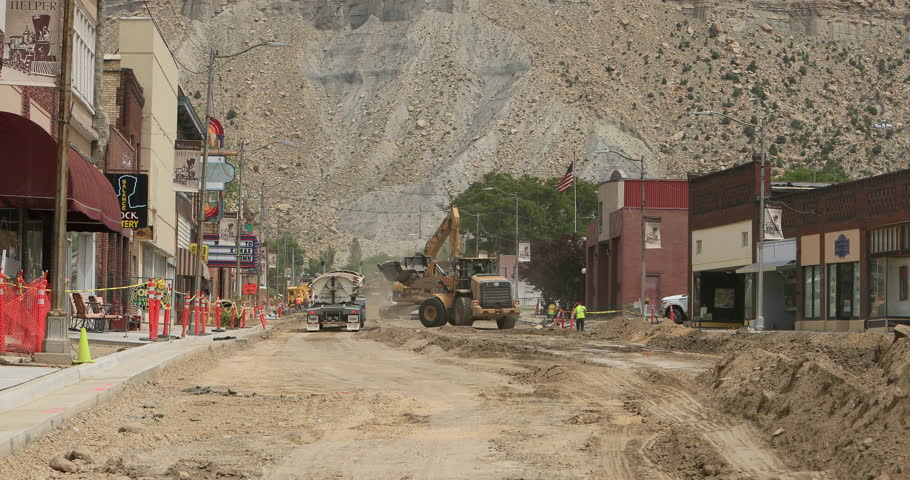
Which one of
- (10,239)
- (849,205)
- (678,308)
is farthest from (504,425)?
(678,308)

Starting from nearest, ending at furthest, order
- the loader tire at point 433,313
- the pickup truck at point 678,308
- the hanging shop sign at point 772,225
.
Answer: the hanging shop sign at point 772,225 < the loader tire at point 433,313 < the pickup truck at point 678,308

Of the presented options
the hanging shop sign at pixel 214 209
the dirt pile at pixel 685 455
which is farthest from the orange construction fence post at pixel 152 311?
the hanging shop sign at pixel 214 209

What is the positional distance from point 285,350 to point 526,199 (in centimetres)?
9175

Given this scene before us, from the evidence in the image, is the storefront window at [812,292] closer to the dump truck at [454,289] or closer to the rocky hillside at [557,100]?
the dump truck at [454,289]

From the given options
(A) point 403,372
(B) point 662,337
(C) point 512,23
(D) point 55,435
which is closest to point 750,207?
(B) point 662,337

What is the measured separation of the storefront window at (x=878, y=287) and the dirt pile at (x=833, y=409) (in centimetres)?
3165

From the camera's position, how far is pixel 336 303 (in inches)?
2149

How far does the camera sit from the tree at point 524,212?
125 meters

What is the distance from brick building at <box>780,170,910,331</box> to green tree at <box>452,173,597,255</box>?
68122 mm

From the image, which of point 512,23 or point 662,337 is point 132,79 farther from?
point 512,23

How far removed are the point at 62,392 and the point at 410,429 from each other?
187 inches

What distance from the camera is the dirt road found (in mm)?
11227

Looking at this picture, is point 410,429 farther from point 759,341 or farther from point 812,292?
point 812,292

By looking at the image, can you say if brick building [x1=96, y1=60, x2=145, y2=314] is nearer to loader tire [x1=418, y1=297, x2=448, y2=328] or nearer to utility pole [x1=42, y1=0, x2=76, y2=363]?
loader tire [x1=418, y1=297, x2=448, y2=328]
